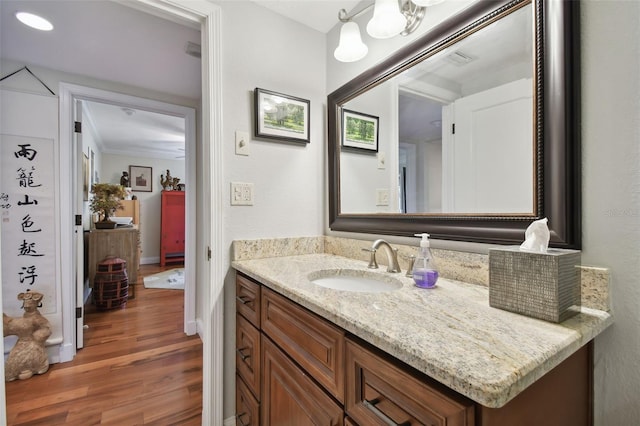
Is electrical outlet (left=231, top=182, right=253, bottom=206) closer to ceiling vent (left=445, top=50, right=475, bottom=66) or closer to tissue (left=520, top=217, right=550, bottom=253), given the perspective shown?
ceiling vent (left=445, top=50, right=475, bottom=66)

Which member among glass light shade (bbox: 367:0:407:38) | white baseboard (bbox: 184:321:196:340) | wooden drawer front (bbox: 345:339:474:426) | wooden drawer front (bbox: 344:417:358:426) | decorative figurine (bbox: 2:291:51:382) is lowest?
white baseboard (bbox: 184:321:196:340)

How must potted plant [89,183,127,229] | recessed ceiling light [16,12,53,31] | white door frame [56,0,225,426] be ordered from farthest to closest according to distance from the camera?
potted plant [89,183,127,229] → recessed ceiling light [16,12,53,31] → white door frame [56,0,225,426]

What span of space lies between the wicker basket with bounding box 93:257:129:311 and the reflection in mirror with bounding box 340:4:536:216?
318cm

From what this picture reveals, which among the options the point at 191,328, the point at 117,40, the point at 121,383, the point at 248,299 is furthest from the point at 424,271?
the point at 191,328

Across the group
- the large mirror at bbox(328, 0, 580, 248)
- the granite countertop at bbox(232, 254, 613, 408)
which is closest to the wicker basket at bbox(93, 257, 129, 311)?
the large mirror at bbox(328, 0, 580, 248)

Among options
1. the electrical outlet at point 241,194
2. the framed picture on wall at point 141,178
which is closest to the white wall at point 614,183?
the electrical outlet at point 241,194

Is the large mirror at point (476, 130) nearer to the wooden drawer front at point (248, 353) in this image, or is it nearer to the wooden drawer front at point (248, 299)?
the wooden drawer front at point (248, 299)

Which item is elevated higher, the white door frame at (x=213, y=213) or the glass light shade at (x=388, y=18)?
the glass light shade at (x=388, y=18)

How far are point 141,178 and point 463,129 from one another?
6.21 m

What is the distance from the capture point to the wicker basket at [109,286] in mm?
3090

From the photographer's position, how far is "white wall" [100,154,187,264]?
5.43 m

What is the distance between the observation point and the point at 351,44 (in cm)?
134

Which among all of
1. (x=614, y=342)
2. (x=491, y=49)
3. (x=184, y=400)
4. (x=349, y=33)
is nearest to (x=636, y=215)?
(x=614, y=342)

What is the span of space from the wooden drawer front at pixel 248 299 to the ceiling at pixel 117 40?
4.32 feet
